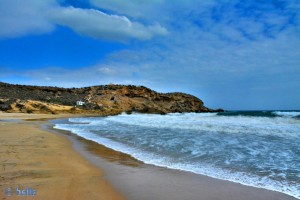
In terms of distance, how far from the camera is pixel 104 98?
189 ft

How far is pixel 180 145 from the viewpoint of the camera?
28.4 ft

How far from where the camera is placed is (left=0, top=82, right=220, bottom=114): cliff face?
44419 millimetres

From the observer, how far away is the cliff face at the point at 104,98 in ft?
146

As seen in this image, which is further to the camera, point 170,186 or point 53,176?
point 53,176

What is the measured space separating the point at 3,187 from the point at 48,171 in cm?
122

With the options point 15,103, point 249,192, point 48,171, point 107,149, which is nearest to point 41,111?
point 15,103

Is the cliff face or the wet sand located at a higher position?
the cliff face

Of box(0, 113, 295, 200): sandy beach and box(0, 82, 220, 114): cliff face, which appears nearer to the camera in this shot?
box(0, 113, 295, 200): sandy beach

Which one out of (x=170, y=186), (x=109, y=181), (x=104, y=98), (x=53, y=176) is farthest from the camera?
(x=104, y=98)

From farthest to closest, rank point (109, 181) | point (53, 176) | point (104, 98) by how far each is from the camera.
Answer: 1. point (104, 98)
2. point (53, 176)
3. point (109, 181)

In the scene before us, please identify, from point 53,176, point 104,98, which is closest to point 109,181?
point 53,176

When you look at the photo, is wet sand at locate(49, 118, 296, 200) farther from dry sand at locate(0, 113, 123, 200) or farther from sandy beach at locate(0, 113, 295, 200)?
dry sand at locate(0, 113, 123, 200)

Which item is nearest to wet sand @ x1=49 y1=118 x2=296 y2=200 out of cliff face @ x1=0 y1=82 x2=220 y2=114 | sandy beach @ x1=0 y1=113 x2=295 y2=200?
sandy beach @ x1=0 y1=113 x2=295 y2=200

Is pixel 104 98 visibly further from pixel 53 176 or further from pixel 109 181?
pixel 109 181
